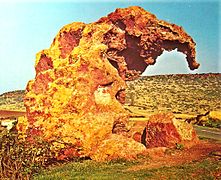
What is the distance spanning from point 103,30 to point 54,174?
6.85 m

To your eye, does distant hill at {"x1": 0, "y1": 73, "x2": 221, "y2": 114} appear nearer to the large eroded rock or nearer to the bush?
the large eroded rock

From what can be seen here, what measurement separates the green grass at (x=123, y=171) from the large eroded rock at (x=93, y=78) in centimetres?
93

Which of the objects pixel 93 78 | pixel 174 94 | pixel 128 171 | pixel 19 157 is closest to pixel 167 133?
pixel 93 78

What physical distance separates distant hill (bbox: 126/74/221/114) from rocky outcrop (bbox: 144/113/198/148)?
29.7 metres

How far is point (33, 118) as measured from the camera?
15336mm

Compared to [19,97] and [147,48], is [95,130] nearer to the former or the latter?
[147,48]

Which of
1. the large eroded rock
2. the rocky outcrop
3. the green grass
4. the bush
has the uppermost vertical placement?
the large eroded rock

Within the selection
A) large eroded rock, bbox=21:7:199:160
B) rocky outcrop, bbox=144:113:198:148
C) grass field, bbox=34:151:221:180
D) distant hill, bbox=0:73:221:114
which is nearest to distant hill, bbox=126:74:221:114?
distant hill, bbox=0:73:221:114

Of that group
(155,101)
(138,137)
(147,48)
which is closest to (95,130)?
(138,137)

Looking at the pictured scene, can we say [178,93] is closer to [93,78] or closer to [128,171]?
[93,78]

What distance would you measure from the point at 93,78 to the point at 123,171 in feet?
14.2

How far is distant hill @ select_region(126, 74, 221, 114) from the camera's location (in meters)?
52.0

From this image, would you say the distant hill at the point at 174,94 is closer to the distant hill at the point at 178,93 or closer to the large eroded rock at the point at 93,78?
the distant hill at the point at 178,93

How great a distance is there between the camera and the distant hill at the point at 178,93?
52.0 m
